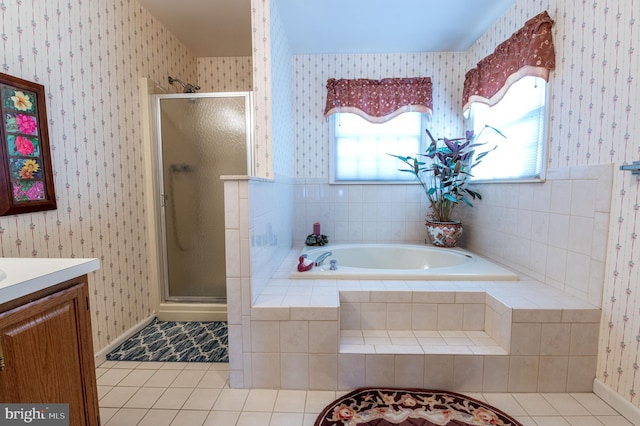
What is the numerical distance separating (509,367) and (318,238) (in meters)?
1.77

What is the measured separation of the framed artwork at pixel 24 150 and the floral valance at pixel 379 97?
2.13 meters

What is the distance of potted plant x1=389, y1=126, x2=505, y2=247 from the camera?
→ 2.52 m

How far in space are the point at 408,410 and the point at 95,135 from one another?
92.5 inches

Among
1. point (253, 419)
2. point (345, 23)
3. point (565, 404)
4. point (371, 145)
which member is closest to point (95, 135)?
point (253, 419)

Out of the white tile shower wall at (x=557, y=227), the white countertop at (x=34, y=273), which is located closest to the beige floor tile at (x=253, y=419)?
the white countertop at (x=34, y=273)

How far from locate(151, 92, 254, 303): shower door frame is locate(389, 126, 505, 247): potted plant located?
4.45ft

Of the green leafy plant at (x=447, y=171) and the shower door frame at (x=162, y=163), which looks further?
the green leafy plant at (x=447, y=171)

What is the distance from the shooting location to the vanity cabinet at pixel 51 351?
763 millimetres

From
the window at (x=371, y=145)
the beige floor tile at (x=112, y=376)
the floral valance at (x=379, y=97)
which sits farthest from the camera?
the window at (x=371, y=145)

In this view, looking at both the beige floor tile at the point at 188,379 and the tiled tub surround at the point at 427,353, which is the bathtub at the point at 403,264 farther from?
the beige floor tile at the point at 188,379

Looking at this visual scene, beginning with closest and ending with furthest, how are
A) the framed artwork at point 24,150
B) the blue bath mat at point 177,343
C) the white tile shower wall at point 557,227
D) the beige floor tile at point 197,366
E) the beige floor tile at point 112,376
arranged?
the framed artwork at point 24,150, the white tile shower wall at point 557,227, the beige floor tile at point 112,376, the beige floor tile at point 197,366, the blue bath mat at point 177,343

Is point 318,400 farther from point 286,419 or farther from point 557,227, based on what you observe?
point 557,227

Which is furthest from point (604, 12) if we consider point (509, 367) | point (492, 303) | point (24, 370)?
point (24, 370)

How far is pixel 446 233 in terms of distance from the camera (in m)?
2.70
